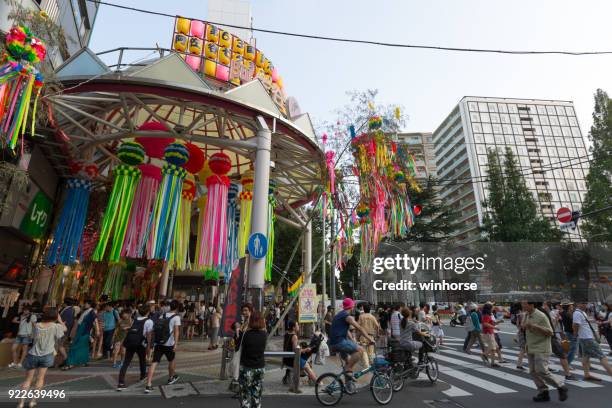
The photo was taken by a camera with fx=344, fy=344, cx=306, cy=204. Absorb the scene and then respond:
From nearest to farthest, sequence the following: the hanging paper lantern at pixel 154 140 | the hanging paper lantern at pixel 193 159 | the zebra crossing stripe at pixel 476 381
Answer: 1. the zebra crossing stripe at pixel 476 381
2. the hanging paper lantern at pixel 154 140
3. the hanging paper lantern at pixel 193 159

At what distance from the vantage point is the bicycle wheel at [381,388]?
6.08 m

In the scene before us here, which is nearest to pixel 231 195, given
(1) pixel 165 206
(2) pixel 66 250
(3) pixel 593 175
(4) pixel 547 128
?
(1) pixel 165 206

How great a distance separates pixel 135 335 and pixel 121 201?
13.4 feet

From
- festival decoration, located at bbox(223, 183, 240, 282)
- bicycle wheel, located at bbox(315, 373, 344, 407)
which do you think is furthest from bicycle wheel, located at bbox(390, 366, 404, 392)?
festival decoration, located at bbox(223, 183, 240, 282)

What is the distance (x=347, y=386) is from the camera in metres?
6.38

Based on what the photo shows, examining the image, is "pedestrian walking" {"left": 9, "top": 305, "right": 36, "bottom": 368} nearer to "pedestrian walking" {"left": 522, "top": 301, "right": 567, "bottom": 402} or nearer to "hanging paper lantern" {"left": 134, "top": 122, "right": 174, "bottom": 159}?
"hanging paper lantern" {"left": 134, "top": 122, "right": 174, "bottom": 159}

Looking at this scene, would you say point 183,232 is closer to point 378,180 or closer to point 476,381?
point 378,180

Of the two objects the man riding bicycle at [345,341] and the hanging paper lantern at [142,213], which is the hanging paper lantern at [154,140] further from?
the man riding bicycle at [345,341]

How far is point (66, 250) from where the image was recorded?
406 inches

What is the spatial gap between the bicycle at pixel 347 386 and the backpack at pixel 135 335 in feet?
12.4

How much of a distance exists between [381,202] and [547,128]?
7734cm

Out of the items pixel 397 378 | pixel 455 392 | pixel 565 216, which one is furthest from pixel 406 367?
pixel 565 216

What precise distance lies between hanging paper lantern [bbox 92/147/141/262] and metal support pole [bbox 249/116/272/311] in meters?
3.50

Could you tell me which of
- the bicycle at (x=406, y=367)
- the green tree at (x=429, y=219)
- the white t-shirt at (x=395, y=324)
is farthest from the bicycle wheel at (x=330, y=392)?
the green tree at (x=429, y=219)
